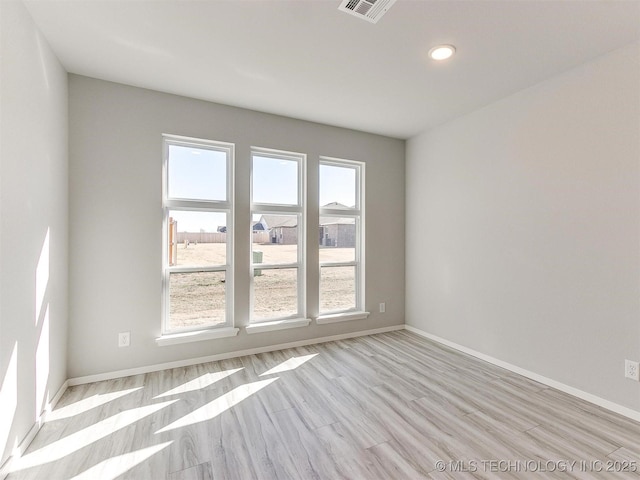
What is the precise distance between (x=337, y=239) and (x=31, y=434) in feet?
10.3

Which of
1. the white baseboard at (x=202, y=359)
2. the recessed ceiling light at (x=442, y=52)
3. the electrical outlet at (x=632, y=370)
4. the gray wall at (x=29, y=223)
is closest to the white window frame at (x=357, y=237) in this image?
the white baseboard at (x=202, y=359)

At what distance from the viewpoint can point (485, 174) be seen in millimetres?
3191

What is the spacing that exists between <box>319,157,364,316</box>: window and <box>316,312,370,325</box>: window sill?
Result: 83 mm

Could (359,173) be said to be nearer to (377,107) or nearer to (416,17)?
Answer: (377,107)

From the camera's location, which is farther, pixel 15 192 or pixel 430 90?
pixel 430 90

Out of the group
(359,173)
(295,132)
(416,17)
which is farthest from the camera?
(359,173)

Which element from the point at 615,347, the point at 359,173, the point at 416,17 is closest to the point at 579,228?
the point at 615,347

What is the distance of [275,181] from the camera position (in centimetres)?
356

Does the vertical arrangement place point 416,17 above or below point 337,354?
A: above

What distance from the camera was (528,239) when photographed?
9.16 feet

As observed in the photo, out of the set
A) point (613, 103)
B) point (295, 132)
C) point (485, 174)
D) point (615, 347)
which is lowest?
point (615, 347)

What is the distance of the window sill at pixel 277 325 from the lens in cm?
331

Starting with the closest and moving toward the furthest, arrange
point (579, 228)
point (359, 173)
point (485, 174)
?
point (579, 228) → point (485, 174) → point (359, 173)

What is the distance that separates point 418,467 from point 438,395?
88cm
